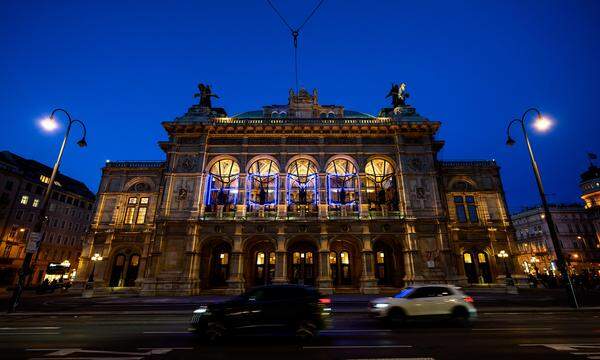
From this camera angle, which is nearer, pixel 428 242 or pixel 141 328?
pixel 141 328

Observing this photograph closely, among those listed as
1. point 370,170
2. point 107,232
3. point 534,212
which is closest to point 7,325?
point 107,232

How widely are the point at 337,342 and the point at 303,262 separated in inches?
846

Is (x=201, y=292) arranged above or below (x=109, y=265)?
below

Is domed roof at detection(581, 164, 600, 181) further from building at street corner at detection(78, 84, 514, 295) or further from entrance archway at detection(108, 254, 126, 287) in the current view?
entrance archway at detection(108, 254, 126, 287)

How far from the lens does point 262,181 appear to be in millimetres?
31781

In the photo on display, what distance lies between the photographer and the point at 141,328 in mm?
9961

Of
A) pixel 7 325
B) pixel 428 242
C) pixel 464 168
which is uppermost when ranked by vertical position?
pixel 464 168

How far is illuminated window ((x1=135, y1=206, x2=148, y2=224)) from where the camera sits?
100 feet

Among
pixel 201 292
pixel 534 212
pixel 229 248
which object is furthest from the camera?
pixel 534 212

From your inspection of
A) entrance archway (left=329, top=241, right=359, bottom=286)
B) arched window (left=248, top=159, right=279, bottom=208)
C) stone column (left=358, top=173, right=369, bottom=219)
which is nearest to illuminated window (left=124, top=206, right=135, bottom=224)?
arched window (left=248, top=159, right=279, bottom=208)

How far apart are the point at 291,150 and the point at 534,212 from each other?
216 feet

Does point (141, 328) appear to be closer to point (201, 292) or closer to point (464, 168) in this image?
point (201, 292)

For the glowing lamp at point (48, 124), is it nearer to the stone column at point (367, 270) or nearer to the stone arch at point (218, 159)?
the stone arch at point (218, 159)

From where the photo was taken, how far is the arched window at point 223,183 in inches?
1154
